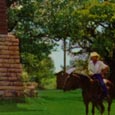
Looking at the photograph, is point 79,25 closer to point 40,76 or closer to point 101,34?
point 101,34

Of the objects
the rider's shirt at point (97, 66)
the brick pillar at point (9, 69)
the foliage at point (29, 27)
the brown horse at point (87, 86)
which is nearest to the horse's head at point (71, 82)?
the brown horse at point (87, 86)

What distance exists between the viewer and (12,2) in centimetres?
3988

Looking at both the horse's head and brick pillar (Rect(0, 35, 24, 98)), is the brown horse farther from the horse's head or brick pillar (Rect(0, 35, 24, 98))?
brick pillar (Rect(0, 35, 24, 98))

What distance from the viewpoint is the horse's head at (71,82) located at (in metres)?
15.3

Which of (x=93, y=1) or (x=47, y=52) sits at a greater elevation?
(x=93, y=1)

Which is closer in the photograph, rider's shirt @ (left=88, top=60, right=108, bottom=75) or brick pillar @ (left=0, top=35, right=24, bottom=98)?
rider's shirt @ (left=88, top=60, right=108, bottom=75)

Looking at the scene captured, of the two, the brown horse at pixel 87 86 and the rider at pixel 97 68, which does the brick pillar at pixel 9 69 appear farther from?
the rider at pixel 97 68

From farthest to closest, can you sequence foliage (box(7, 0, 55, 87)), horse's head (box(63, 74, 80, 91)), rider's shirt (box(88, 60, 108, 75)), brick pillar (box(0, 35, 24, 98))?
foliage (box(7, 0, 55, 87))
brick pillar (box(0, 35, 24, 98))
rider's shirt (box(88, 60, 108, 75))
horse's head (box(63, 74, 80, 91))

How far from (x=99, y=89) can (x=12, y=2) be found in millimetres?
24562

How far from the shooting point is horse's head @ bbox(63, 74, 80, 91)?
15.3 metres

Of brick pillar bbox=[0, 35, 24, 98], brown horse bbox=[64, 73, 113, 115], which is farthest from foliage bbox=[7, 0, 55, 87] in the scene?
brown horse bbox=[64, 73, 113, 115]

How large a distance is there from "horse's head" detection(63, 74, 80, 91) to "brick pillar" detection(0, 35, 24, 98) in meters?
10.3

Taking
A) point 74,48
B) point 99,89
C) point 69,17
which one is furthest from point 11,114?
point 74,48

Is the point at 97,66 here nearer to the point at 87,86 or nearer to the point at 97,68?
the point at 97,68
